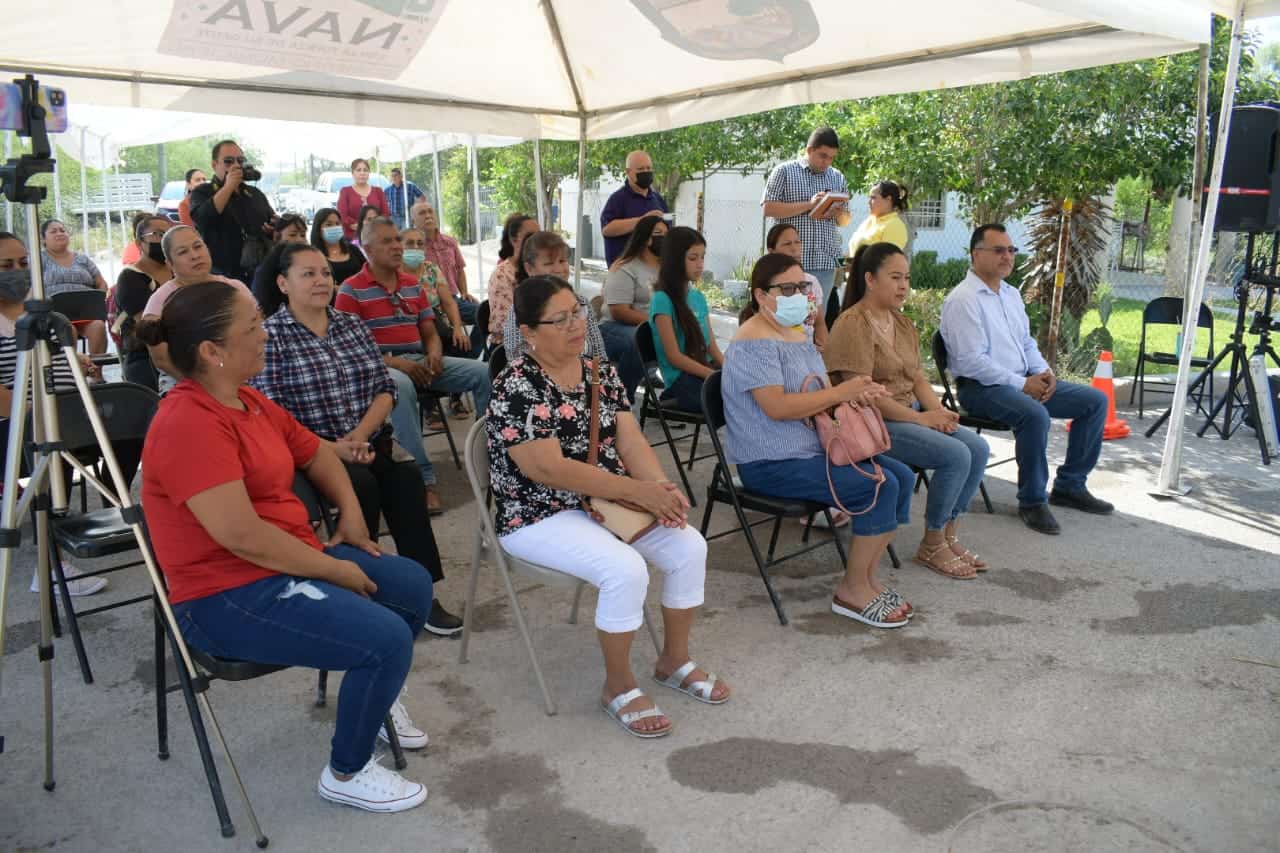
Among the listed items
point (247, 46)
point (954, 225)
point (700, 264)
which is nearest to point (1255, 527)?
point (700, 264)

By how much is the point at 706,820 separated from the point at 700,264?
11.4ft

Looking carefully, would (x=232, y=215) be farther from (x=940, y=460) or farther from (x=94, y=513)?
(x=940, y=460)

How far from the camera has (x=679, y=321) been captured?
545cm

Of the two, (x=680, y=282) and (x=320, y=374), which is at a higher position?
(x=680, y=282)

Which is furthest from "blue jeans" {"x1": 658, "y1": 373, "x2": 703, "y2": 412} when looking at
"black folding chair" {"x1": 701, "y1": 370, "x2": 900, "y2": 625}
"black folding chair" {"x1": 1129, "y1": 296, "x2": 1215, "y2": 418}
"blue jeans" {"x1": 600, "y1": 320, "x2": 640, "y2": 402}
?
"black folding chair" {"x1": 1129, "y1": 296, "x2": 1215, "y2": 418}

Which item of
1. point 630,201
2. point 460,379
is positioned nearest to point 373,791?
point 460,379

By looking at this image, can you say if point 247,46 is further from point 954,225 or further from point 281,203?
point 281,203

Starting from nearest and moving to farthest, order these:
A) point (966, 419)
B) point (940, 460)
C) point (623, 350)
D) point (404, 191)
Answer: point (940, 460)
point (966, 419)
point (623, 350)
point (404, 191)

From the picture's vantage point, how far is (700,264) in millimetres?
5523

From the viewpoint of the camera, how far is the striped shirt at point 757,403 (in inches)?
157

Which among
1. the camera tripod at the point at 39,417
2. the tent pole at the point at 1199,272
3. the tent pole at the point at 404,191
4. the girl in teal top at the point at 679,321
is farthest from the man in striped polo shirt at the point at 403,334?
the tent pole at the point at 404,191

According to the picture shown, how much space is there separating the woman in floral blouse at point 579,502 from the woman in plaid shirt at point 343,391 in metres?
0.57

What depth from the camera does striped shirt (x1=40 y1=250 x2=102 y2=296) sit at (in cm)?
730

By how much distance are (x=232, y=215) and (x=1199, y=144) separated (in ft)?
18.4
